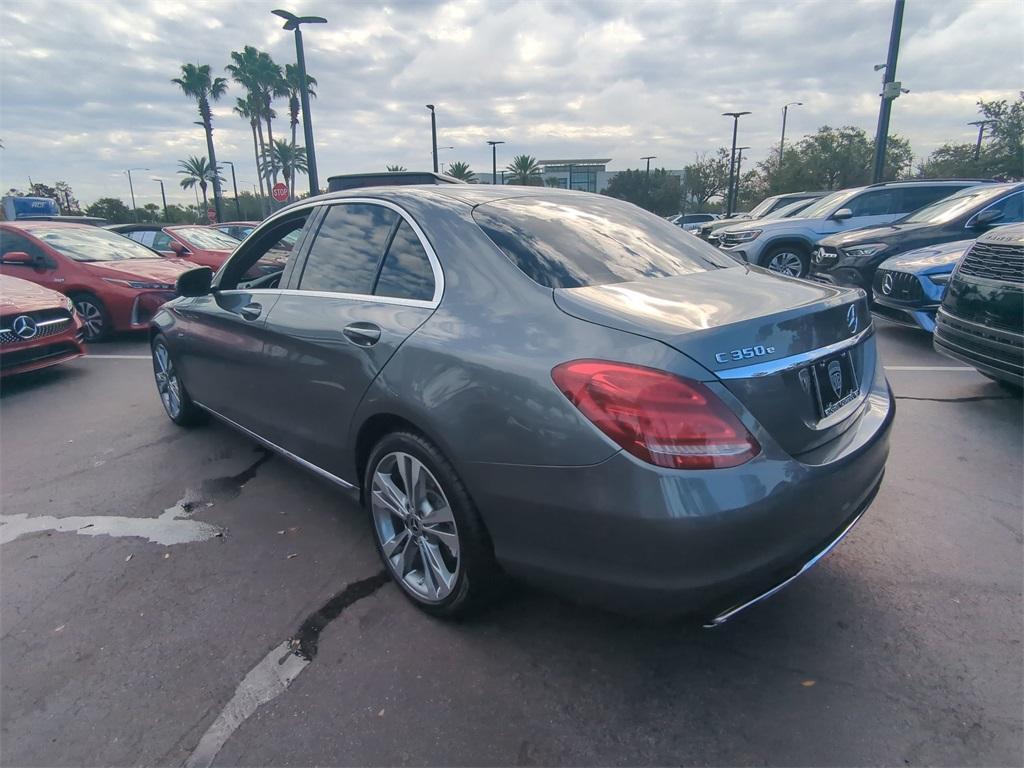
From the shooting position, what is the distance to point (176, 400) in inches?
185

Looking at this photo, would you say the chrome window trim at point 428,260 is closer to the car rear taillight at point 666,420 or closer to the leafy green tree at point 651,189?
the car rear taillight at point 666,420

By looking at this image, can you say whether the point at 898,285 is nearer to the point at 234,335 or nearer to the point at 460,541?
the point at 460,541

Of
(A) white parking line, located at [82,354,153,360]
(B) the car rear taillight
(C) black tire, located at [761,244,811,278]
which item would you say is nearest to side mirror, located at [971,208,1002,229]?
(C) black tire, located at [761,244,811,278]

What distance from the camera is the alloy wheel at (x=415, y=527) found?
2352mm

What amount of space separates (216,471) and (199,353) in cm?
78

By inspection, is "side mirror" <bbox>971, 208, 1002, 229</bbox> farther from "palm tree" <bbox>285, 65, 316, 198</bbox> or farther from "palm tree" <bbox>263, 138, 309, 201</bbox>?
"palm tree" <bbox>263, 138, 309, 201</bbox>

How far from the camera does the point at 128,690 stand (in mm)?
2152

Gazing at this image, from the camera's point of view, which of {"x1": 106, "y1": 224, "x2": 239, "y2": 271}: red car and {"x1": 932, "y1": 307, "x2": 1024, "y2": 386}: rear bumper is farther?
{"x1": 106, "y1": 224, "x2": 239, "y2": 271}: red car

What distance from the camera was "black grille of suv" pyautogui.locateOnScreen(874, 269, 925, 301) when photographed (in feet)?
21.0

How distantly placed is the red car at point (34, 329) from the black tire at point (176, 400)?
1.87 metres

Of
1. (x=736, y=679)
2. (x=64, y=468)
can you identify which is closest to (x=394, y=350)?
(x=736, y=679)

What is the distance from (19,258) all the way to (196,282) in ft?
18.5

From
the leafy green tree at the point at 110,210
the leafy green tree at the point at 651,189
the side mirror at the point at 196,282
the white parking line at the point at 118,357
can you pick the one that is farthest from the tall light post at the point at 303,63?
the leafy green tree at the point at 110,210

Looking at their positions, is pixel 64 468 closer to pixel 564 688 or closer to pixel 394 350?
pixel 394 350
